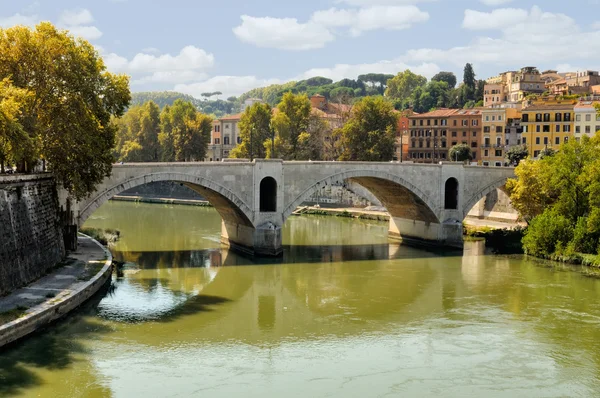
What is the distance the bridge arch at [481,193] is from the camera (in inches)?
1517

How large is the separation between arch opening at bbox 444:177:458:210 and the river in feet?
19.0

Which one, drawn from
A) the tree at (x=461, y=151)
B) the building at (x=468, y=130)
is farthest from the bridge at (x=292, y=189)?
the building at (x=468, y=130)

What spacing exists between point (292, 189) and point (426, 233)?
8.50m

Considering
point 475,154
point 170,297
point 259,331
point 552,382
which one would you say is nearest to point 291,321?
point 259,331

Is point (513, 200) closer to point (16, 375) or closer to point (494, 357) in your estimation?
point (494, 357)

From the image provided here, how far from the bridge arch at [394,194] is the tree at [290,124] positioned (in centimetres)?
1617

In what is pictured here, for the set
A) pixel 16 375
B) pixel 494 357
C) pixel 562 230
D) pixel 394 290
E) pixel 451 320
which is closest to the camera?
pixel 16 375

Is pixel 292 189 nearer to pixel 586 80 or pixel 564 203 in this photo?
pixel 564 203

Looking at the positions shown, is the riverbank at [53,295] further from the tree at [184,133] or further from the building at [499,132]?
the building at [499,132]

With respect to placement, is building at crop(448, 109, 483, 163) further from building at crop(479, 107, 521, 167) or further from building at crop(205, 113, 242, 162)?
building at crop(205, 113, 242, 162)

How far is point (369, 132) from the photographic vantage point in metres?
52.3

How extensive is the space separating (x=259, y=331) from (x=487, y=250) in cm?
1877

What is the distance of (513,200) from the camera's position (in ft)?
117

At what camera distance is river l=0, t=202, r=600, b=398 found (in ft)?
52.4
